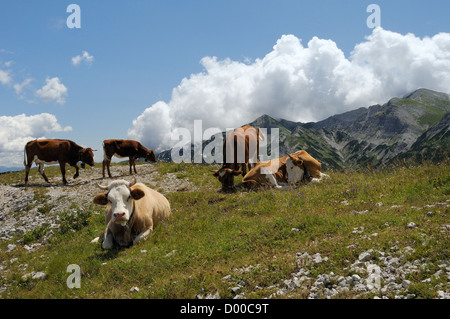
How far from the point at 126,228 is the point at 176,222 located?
6.98 ft

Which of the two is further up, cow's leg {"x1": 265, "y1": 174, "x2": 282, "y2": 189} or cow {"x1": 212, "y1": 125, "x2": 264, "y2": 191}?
cow {"x1": 212, "y1": 125, "x2": 264, "y2": 191}

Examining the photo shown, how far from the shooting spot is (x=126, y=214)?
29.1 feet

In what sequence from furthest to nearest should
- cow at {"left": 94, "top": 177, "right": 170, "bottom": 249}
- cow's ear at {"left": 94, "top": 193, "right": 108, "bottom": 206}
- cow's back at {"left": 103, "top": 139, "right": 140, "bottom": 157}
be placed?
cow's back at {"left": 103, "top": 139, "right": 140, "bottom": 157}, cow's ear at {"left": 94, "top": 193, "right": 108, "bottom": 206}, cow at {"left": 94, "top": 177, "right": 170, "bottom": 249}

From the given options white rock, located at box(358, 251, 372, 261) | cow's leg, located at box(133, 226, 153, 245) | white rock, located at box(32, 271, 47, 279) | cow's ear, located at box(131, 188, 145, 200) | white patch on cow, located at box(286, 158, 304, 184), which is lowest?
white rock, located at box(32, 271, 47, 279)

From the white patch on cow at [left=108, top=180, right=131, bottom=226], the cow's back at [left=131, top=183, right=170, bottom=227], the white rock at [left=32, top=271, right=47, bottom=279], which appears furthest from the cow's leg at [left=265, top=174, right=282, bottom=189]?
the white rock at [left=32, top=271, right=47, bottom=279]

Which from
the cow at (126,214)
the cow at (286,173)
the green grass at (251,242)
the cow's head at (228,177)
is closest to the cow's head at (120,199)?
the cow at (126,214)

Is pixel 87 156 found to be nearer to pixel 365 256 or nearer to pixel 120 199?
pixel 120 199

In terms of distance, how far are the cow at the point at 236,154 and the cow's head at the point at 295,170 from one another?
260 centimetres

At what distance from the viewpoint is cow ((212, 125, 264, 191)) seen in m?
16.7

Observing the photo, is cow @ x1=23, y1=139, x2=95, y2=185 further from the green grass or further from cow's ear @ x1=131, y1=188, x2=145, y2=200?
cow's ear @ x1=131, y1=188, x2=145, y2=200

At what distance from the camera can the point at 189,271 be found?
7336mm

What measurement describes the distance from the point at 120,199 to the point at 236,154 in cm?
1004
